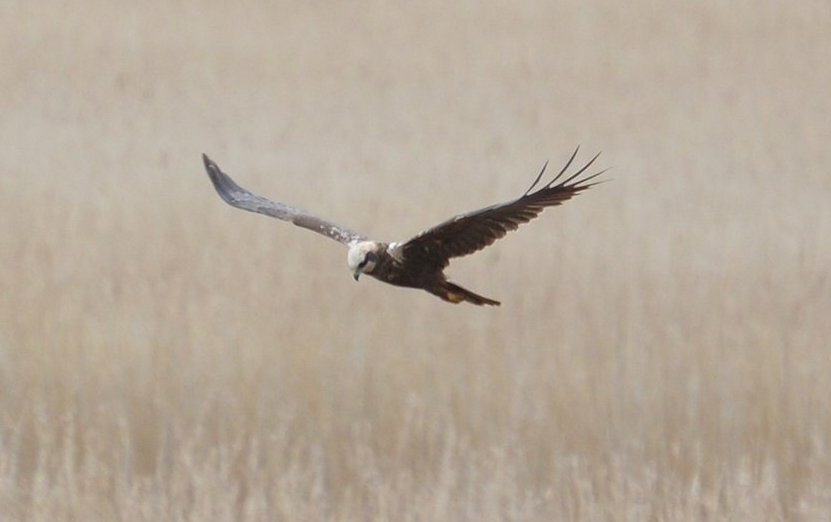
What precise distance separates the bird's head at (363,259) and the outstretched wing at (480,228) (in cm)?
4

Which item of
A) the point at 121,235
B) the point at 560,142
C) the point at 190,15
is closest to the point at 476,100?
the point at 560,142

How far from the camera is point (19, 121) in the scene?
6.07m

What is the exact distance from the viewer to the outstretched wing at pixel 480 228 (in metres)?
1.74

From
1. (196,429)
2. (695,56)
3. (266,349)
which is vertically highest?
(695,56)

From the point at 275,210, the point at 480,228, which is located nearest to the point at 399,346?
the point at 275,210

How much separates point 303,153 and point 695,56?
3.32m

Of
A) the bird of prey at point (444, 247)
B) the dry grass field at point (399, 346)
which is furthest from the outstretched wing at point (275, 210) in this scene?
the dry grass field at point (399, 346)

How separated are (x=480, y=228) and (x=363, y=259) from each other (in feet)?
0.58

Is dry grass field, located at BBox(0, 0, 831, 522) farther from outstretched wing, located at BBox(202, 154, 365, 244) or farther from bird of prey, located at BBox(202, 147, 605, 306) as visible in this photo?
bird of prey, located at BBox(202, 147, 605, 306)

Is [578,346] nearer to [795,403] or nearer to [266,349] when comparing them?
[795,403]

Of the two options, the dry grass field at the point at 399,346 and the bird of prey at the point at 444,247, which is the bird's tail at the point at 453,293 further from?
the dry grass field at the point at 399,346

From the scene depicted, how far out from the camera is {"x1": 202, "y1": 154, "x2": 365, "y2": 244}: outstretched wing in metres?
2.06

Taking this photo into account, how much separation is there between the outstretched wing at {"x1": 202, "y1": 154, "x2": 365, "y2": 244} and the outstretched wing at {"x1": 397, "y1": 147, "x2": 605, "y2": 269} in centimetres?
16

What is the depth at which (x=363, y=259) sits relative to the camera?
1796 millimetres
